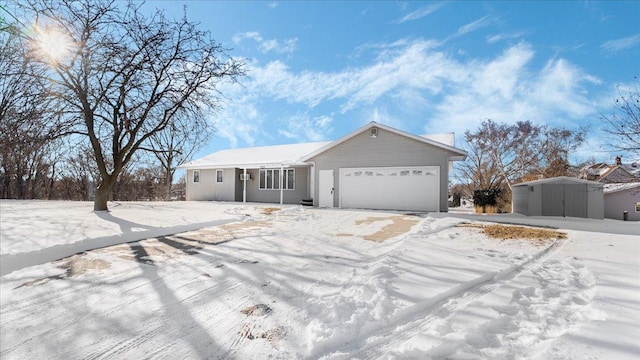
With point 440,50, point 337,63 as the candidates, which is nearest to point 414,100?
point 440,50

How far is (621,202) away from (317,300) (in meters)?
23.4

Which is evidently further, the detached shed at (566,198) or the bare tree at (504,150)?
the bare tree at (504,150)

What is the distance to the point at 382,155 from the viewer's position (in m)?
12.9

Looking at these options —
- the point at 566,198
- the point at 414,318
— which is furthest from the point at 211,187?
the point at 566,198

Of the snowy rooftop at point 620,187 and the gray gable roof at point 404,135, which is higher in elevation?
the gray gable roof at point 404,135

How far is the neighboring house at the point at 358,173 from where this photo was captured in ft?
39.4

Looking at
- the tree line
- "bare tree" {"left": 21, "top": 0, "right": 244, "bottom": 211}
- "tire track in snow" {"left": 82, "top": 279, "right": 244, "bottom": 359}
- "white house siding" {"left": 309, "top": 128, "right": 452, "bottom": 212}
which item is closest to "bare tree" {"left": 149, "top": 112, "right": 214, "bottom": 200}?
"bare tree" {"left": 21, "top": 0, "right": 244, "bottom": 211}

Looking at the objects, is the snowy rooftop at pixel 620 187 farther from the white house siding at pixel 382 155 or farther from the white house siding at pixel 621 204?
the white house siding at pixel 382 155

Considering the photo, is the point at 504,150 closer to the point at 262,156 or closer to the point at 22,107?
the point at 262,156

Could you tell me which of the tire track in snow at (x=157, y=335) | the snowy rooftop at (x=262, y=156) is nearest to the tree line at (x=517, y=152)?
the snowy rooftop at (x=262, y=156)

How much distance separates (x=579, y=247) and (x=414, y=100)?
12.4 m

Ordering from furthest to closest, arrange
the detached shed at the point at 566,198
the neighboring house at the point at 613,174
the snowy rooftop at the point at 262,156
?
the neighboring house at the point at 613,174
the snowy rooftop at the point at 262,156
the detached shed at the point at 566,198

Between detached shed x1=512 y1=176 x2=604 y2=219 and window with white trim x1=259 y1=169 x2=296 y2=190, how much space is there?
463 inches

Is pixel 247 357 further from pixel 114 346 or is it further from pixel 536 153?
pixel 536 153
